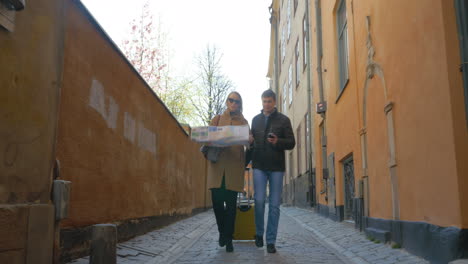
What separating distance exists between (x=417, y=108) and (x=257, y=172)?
6.15ft

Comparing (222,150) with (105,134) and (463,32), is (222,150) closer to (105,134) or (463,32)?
(105,134)

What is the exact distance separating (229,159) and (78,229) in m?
1.85

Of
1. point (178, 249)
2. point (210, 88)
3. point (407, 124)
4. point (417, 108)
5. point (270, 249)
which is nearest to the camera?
point (417, 108)

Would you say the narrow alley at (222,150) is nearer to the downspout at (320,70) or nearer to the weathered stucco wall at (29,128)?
the weathered stucco wall at (29,128)

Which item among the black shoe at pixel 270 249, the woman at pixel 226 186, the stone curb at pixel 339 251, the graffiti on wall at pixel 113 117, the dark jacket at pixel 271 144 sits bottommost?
the stone curb at pixel 339 251

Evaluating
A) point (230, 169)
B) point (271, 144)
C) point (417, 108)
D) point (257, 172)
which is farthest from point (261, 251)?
point (417, 108)

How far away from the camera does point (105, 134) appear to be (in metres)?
5.41

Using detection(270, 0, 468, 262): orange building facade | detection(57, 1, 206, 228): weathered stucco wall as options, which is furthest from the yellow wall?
detection(57, 1, 206, 228): weathered stucco wall

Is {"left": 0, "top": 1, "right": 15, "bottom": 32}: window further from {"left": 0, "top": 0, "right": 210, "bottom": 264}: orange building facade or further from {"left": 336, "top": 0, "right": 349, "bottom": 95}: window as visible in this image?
{"left": 336, "top": 0, "right": 349, "bottom": 95}: window

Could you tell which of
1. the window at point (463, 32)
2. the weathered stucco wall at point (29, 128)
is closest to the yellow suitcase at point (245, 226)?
the weathered stucco wall at point (29, 128)

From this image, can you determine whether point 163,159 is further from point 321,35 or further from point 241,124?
point 321,35

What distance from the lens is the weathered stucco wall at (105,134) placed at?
174 inches

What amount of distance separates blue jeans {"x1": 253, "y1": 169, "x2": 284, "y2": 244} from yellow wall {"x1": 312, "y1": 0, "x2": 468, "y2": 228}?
1.38m

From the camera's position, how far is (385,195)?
6094 mm
